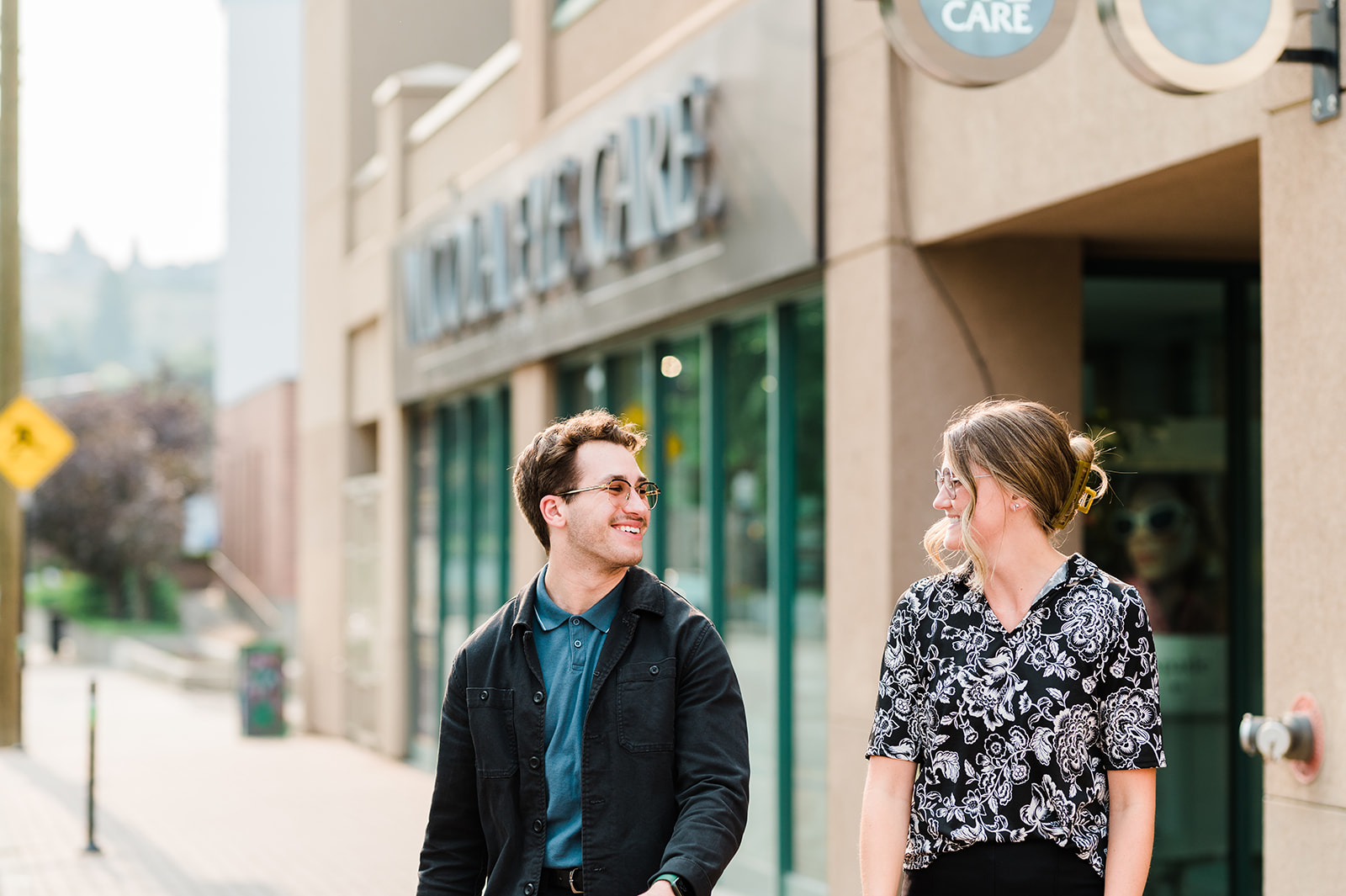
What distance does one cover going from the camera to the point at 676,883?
131 inches

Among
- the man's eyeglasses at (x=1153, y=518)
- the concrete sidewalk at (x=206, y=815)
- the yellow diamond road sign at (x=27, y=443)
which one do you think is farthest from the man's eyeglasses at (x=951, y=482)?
the yellow diamond road sign at (x=27, y=443)

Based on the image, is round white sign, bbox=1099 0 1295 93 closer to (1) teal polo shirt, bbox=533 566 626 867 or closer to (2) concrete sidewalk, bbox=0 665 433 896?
(1) teal polo shirt, bbox=533 566 626 867

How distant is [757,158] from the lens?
8.75 m

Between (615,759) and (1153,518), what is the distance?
5.59 meters

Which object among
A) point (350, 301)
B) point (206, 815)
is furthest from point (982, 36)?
point (350, 301)

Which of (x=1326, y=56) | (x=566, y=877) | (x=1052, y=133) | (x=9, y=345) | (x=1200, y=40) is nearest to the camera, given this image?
(x=566, y=877)

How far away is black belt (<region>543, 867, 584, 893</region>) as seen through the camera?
3449mm

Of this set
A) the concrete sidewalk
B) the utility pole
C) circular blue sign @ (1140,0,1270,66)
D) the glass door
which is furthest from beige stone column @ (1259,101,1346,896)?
the utility pole

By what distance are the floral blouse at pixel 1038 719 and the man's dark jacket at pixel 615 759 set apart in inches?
16.8

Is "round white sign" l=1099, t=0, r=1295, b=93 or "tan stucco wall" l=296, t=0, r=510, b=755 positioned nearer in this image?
"round white sign" l=1099, t=0, r=1295, b=93

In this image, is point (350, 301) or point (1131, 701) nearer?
point (1131, 701)

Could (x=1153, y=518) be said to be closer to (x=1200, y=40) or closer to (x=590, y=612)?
(x=1200, y=40)

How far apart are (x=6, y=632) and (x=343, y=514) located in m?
4.73

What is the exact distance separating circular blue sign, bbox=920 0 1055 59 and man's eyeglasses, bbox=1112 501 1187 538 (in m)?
3.63
